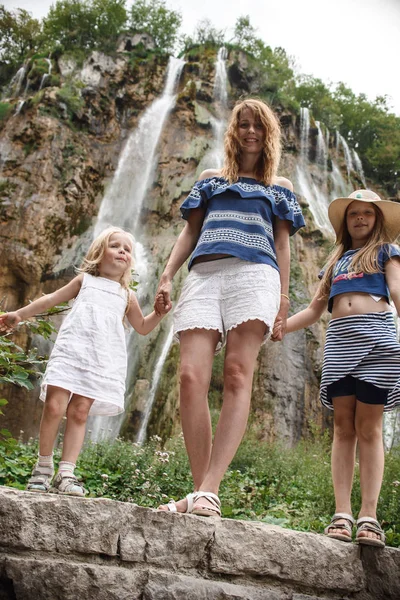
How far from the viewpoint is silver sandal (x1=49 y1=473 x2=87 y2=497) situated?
2.69m

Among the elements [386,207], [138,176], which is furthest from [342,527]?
[138,176]

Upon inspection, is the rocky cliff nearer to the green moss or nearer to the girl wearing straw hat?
the green moss

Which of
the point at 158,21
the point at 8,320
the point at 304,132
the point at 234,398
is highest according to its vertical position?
the point at 158,21

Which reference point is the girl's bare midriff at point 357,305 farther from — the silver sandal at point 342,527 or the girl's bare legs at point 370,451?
the silver sandal at point 342,527

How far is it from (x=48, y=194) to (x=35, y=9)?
12.6 metres

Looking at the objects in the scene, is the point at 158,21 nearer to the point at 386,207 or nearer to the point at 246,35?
Answer: the point at 246,35

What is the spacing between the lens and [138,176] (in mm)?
16609

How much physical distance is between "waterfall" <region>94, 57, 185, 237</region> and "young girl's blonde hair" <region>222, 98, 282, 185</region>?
12.1 m

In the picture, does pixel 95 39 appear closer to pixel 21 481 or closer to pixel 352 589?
pixel 21 481

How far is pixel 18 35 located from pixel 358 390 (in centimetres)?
2464

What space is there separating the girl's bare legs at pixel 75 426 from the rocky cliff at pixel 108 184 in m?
7.47

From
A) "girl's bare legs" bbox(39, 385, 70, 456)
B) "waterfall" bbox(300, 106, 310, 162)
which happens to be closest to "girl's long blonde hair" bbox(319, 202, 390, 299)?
"girl's bare legs" bbox(39, 385, 70, 456)

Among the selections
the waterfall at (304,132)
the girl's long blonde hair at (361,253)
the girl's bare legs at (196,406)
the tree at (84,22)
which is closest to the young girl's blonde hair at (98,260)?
the girl's bare legs at (196,406)

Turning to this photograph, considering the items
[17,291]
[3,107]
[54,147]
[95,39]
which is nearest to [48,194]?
[54,147]
